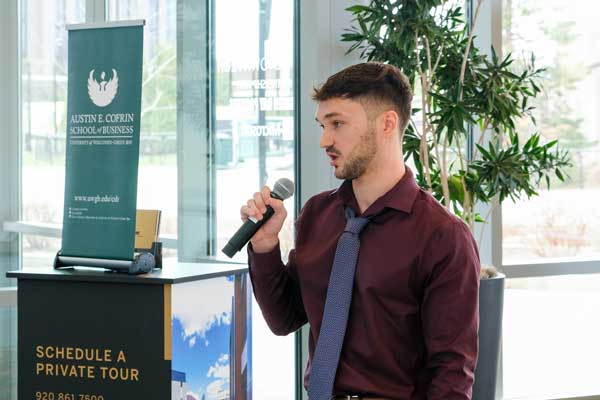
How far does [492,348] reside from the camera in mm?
3912

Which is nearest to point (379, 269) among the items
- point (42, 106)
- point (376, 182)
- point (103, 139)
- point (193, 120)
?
point (376, 182)

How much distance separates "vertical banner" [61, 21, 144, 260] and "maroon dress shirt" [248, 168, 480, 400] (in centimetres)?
51

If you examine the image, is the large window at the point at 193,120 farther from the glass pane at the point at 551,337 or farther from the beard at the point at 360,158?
Answer: the beard at the point at 360,158

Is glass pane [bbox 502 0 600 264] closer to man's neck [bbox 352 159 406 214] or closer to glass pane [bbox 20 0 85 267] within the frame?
glass pane [bbox 20 0 85 267]

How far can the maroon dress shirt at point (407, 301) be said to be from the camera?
83.9 inches

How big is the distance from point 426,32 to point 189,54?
133 centimetres

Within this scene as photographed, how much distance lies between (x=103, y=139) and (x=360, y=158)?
0.84 meters

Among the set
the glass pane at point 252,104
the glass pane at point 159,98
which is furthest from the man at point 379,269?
the glass pane at point 159,98

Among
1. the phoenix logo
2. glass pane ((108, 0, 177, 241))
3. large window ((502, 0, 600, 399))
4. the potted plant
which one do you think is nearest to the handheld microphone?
the phoenix logo

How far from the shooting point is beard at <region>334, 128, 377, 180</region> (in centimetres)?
227

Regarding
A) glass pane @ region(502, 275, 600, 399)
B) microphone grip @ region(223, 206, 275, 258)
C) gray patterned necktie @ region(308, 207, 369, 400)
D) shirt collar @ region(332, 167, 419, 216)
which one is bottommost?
glass pane @ region(502, 275, 600, 399)

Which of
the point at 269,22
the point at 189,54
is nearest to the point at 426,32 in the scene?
the point at 269,22

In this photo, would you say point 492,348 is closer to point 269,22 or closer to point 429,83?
point 429,83

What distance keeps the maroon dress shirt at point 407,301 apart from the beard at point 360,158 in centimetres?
10
